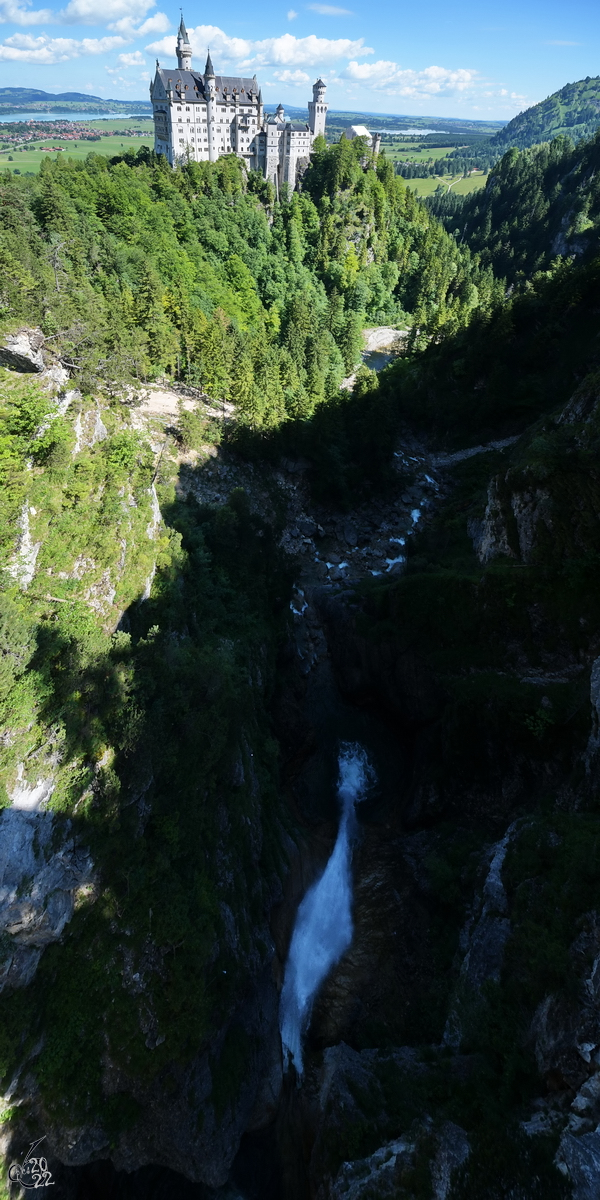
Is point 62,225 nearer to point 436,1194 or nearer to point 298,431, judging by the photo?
point 298,431

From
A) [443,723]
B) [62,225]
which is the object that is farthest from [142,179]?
[443,723]

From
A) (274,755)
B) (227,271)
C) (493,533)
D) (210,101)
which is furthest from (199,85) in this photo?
(274,755)

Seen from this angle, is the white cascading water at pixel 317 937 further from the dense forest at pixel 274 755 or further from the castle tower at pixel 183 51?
the castle tower at pixel 183 51

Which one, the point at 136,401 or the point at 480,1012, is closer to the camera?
the point at 480,1012

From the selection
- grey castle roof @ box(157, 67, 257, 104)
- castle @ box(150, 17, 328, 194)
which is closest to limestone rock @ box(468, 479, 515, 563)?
castle @ box(150, 17, 328, 194)

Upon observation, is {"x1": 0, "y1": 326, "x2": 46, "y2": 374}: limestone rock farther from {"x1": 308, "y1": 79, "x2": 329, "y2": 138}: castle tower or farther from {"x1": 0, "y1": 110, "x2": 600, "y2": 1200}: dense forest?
{"x1": 308, "y1": 79, "x2": 329, "y2": 138}: castle tower

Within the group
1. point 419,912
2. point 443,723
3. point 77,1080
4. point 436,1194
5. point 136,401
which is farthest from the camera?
point 136,401
